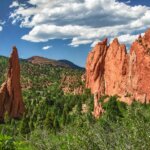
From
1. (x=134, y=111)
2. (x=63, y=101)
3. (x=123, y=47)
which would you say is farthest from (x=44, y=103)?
(x=134, y=111)

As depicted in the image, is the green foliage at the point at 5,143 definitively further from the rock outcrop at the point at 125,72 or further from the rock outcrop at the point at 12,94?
the rock outcrop at the point at 12,94

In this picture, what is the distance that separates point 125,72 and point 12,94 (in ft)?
169

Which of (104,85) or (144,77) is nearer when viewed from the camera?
(144,77)

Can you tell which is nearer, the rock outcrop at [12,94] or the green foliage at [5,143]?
→ the green foliage at [5,143]

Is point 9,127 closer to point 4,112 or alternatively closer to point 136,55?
point 4,112

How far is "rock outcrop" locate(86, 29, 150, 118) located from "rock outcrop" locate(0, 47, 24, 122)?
111 ft

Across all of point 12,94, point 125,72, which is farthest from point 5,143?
point 125,72

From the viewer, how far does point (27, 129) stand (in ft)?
429

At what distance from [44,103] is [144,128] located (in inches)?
5882

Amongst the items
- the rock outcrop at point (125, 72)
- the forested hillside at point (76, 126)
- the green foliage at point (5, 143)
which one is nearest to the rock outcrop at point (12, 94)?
the forested hillside at point (76, 126)

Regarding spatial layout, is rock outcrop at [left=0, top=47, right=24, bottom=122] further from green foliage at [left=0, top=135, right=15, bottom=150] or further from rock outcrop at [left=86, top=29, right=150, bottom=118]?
green foliage at [left=0, top=135, right=15, bottom=150]

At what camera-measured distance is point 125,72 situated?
178750 millimetres

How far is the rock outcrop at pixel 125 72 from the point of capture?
162000 millimetres

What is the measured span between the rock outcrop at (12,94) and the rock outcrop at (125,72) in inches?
1337
